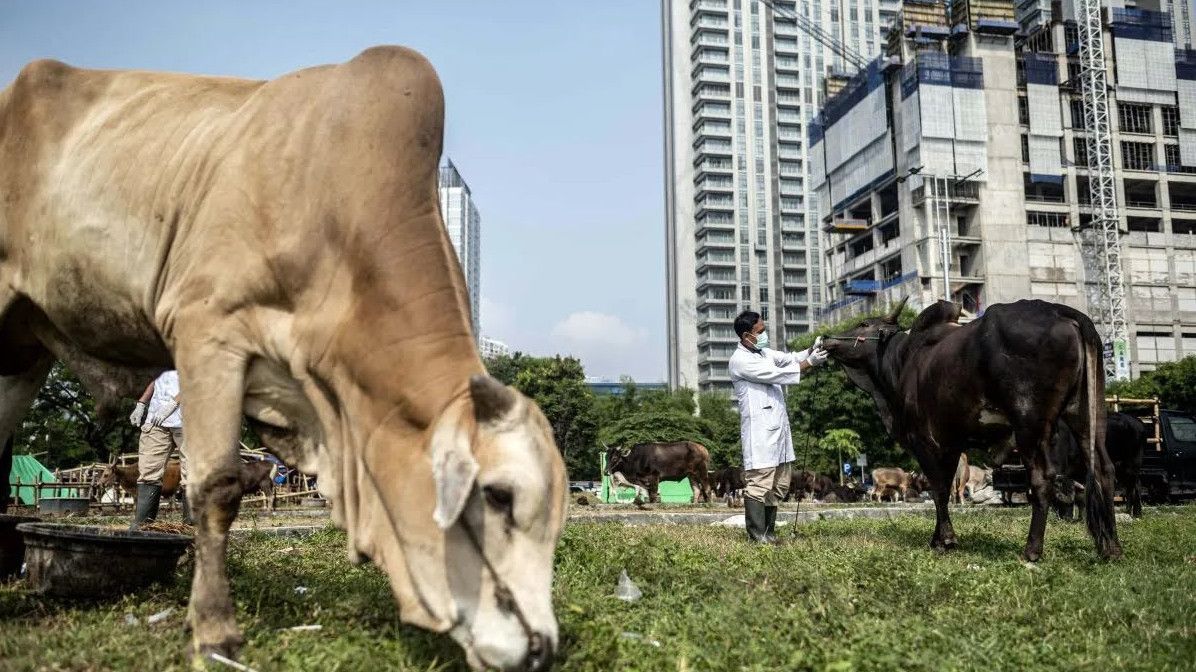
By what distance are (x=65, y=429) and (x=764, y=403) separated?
36737 millimetres

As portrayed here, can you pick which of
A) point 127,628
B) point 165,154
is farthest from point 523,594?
point 165,154

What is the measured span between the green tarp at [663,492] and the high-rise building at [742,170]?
86069 mm

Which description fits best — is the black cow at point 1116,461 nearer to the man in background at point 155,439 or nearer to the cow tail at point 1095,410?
the cow tail at point 1095,410

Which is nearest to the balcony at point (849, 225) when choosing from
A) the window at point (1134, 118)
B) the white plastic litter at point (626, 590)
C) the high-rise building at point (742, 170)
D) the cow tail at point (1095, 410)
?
the window at point (1134, 118)

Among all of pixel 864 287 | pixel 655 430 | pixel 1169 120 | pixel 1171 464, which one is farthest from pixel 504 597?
pixel 1169 120

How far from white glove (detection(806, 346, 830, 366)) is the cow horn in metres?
6.86

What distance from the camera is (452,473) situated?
10.8ft

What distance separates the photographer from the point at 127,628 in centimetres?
434

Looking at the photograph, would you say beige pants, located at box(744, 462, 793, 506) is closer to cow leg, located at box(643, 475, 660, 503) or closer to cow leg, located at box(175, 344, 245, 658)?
cow leg, located at box(175, 344, 245, 658)

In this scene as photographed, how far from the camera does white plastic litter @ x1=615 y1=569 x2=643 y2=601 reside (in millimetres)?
5296

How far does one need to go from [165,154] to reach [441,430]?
2.44 metres

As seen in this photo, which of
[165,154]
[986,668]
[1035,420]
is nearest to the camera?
[986,668]

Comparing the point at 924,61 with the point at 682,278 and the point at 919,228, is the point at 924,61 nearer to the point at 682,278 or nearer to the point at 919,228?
the point at 919,228

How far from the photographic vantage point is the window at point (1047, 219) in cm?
7675
